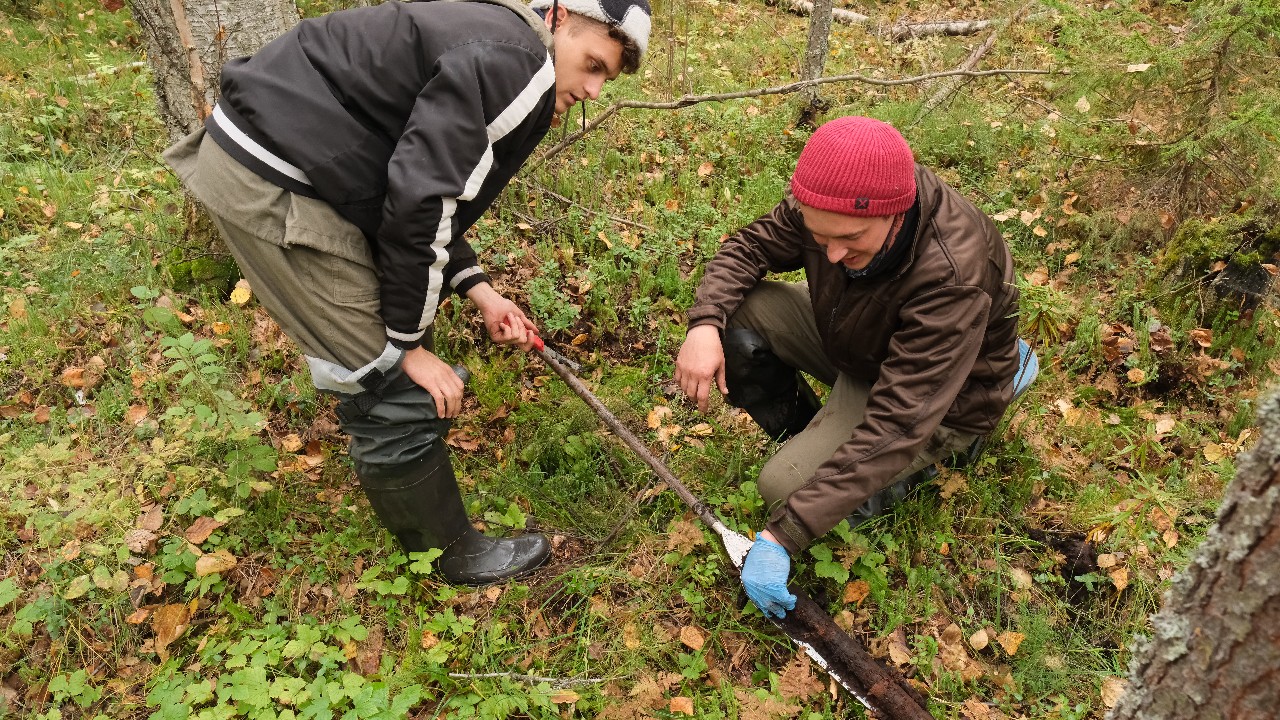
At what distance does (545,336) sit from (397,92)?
189 centimetres

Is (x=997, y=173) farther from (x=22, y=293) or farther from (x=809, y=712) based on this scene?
(x=22, y=293)

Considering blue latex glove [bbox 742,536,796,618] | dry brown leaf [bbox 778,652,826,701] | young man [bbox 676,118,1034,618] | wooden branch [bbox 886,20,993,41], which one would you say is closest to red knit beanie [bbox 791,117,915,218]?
young man [bbox 676,118,1034,618]

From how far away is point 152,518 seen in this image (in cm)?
287

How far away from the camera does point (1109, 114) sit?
449cm

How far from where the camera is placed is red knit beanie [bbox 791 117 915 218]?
219cm

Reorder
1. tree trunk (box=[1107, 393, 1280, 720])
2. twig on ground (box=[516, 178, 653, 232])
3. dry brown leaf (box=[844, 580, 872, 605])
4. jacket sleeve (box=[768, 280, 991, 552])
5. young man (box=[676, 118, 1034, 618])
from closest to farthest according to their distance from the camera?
1. tree trunk (box=[1107, 393, 1280, 720])
2. young man (box=[676, 118, 1034, 618])
3. jacket sleeve (box=[768, 280, 991, 552])
4. dry brown leaf (box=[844, 580, 872, 605])
5. twig on ground (box=[516, 178, 653, 232])

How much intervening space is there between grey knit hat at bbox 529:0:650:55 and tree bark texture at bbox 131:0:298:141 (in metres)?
2.16

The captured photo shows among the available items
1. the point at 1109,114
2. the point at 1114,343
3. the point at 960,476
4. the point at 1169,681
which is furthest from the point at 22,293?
the point at 1109,114

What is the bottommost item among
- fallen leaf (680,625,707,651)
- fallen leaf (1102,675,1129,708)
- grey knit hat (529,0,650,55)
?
fallen leaf (680,625,707,651)

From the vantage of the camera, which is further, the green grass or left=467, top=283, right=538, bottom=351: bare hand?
left=467, top=283, right=538, bottom=351: bare hand

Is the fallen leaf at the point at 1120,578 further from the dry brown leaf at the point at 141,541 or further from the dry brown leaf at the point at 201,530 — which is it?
the dry brown leaf at the point at 141,541

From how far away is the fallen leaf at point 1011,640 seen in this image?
256 centimetres

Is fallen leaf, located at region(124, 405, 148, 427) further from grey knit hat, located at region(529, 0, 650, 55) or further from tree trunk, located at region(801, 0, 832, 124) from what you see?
tree trunk, located at region(801, 0, 832, 124)

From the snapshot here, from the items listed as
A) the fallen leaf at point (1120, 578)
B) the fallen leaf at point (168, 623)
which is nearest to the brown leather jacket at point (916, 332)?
the fallen leaf at point (1120, 578)
